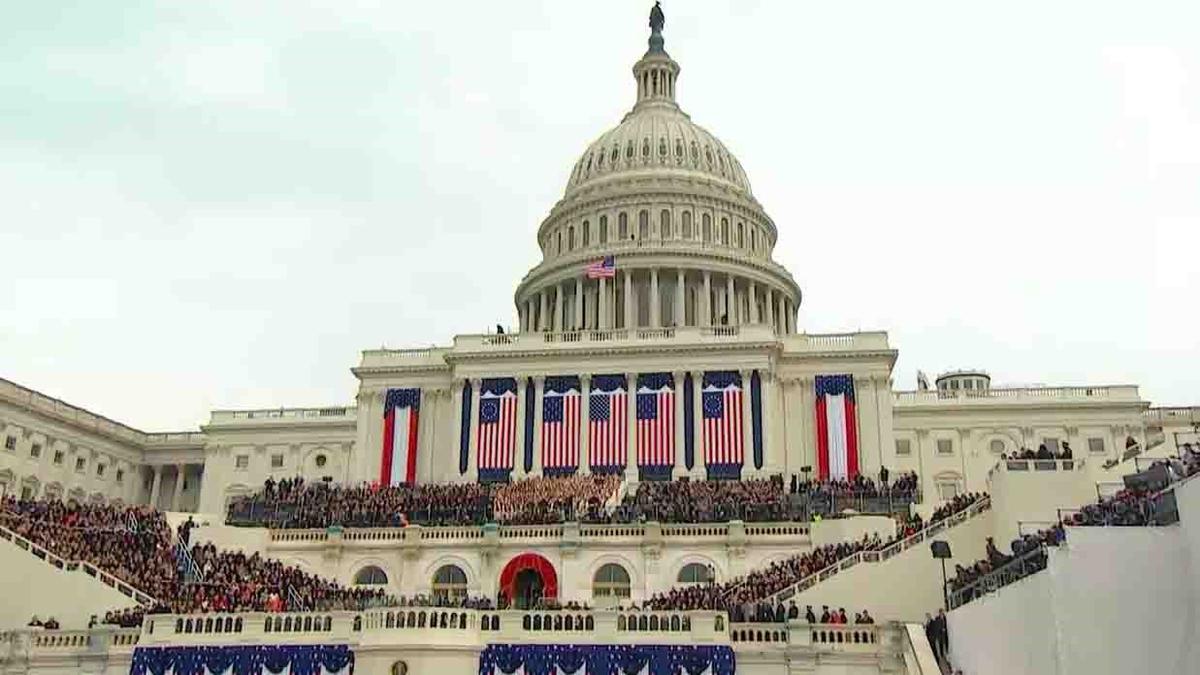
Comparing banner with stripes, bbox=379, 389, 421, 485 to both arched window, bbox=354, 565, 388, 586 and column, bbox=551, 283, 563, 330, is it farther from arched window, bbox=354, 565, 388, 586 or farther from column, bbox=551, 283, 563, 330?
arched window, bbox=354, 565, 388, 586

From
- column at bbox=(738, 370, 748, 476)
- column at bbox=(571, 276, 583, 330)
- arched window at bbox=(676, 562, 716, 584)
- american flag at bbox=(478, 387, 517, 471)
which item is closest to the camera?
arched window at bbox=(676, 562, 716, 584)

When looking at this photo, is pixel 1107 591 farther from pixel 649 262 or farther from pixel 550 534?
pixel 649 262

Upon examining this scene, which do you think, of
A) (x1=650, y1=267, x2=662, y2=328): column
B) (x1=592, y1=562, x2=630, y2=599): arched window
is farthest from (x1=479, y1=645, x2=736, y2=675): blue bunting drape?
(x1=650, y1=267, x2=662, y2=328): column

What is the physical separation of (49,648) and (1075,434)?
76.1 meters

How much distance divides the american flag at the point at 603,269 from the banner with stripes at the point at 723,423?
18888mm

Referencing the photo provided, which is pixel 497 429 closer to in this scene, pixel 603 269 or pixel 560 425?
pixel 560 425

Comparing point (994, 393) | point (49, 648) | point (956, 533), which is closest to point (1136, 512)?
point (956, 533)

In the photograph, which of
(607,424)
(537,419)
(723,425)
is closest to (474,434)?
(537,419)

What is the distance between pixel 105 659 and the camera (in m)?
37.8

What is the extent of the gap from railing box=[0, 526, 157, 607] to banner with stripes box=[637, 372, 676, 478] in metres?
38.1

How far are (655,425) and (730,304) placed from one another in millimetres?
24206

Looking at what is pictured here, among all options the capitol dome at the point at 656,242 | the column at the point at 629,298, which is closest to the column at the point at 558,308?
the capitol dome at the point at 656,242

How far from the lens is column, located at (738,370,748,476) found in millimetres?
76312

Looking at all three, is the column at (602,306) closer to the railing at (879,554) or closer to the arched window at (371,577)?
the arched window at (371,577)
